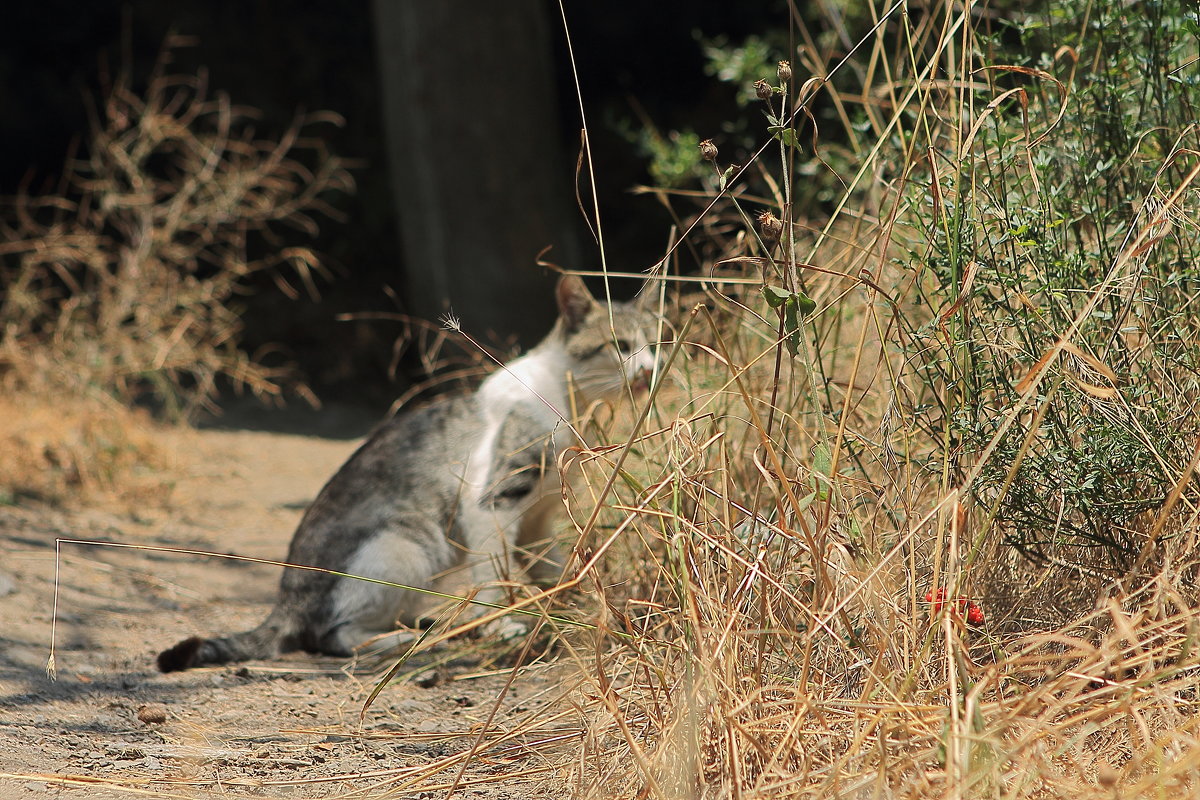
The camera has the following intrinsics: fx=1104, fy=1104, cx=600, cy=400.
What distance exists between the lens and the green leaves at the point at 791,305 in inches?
65.6

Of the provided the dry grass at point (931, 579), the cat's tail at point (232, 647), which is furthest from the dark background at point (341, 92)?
the dry grass at point (931, 579)

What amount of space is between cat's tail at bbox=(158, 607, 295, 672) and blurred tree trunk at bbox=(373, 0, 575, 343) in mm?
3221

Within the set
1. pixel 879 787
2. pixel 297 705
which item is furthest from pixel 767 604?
pixel 297 705

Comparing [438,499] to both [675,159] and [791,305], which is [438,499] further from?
[675,159]

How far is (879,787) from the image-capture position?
1.46 m

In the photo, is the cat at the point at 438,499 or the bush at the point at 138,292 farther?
the bush at the point at 138,292

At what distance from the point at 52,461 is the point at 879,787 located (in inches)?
156

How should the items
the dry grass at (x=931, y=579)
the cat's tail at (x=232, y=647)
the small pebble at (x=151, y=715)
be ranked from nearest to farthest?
the dry grass at (x=931, y=579), the small pebble at (x=151, y=715), the cat's tail at (x=232, y=647)

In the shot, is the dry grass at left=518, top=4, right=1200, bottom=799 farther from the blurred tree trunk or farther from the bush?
the blurred tree trunk

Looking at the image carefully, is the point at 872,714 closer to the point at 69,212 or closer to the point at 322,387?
the point at 322,387

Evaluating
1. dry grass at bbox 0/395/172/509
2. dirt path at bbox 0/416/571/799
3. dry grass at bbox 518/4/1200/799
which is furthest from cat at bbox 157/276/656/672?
dry grass at bbox 0/395/172/509

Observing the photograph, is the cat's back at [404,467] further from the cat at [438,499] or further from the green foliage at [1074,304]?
the green foliage at [1074,304]

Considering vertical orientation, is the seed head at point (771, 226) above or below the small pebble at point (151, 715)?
above

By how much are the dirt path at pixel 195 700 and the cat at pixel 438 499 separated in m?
0.14
